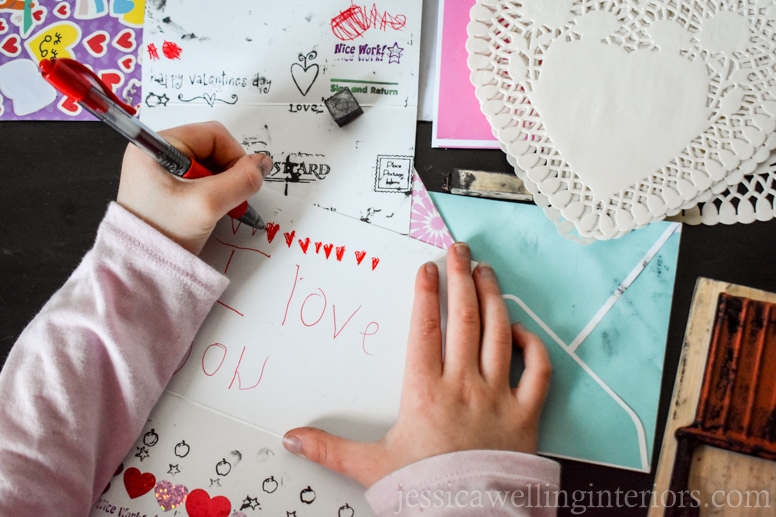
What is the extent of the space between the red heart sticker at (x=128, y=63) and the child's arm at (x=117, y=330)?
143mm

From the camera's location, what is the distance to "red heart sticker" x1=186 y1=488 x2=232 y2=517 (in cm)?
56

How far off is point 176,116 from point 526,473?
53 centimetres

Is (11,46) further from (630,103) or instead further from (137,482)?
(630,103)

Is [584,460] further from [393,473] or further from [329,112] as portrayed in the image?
[329,112]

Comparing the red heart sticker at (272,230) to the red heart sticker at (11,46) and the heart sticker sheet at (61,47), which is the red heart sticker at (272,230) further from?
the red heart sticker at (11,46)

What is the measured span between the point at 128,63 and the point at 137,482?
0.46 m

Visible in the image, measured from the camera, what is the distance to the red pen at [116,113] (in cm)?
41

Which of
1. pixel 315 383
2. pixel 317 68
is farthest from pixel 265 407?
pixel 317 68

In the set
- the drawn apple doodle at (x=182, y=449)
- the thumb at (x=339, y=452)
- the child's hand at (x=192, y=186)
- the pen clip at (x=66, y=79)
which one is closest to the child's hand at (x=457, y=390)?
the thumb at (x=339, y=452)

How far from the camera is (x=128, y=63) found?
634 millimetres

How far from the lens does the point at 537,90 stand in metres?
0.57

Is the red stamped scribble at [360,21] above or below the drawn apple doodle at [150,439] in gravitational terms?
above

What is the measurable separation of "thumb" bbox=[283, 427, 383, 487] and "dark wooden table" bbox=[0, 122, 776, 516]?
28 centimetres

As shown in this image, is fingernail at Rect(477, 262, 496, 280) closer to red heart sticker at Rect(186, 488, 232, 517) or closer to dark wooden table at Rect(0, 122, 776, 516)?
dark wooden table at Rect(0, 122, 776, 516)
